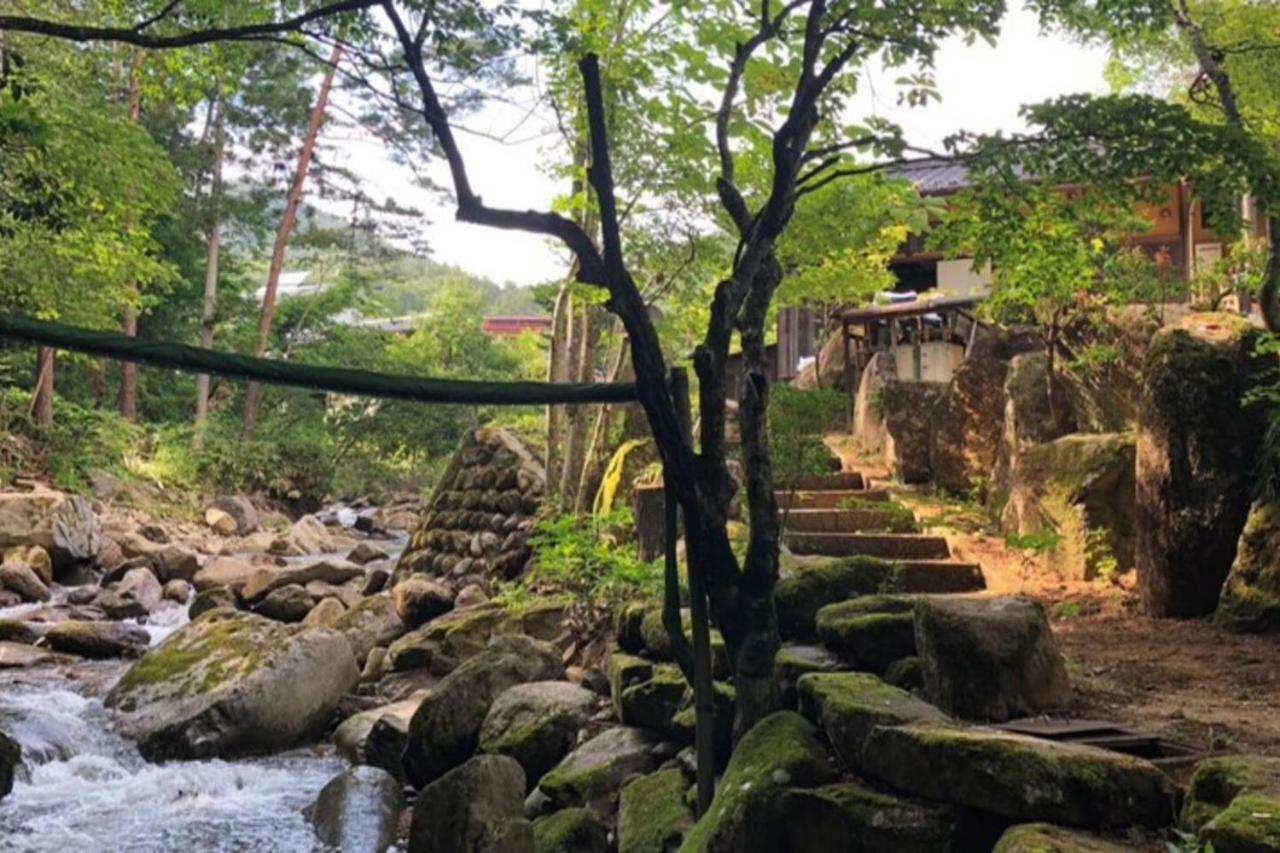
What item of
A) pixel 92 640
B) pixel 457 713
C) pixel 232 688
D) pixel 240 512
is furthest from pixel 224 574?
A: pixel 457 713

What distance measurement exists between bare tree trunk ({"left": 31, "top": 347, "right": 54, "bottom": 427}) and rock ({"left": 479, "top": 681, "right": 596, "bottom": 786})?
1466cm

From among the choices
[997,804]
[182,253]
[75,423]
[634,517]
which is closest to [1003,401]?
[634,517]

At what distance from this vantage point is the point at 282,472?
23.7m

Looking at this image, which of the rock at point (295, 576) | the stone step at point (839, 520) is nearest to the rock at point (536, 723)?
the stone step at point (839, 520)

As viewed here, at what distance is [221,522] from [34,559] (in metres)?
6.33

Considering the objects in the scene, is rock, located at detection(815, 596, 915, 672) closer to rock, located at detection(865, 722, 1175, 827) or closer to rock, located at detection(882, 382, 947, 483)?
rock, located at detection(865, 722, 1175, 827)

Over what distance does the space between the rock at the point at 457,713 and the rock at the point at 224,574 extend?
725cm

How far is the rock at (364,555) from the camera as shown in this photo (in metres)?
17.0

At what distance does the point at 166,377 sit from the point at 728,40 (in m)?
23.7

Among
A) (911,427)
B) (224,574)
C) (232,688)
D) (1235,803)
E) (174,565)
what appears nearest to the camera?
(1235,803)

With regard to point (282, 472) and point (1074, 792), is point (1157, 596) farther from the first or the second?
point (282, 472)

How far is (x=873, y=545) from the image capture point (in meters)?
9.07

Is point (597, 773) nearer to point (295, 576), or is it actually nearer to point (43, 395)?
point (295, 576)

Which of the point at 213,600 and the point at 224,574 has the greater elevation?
the point at 213,600
